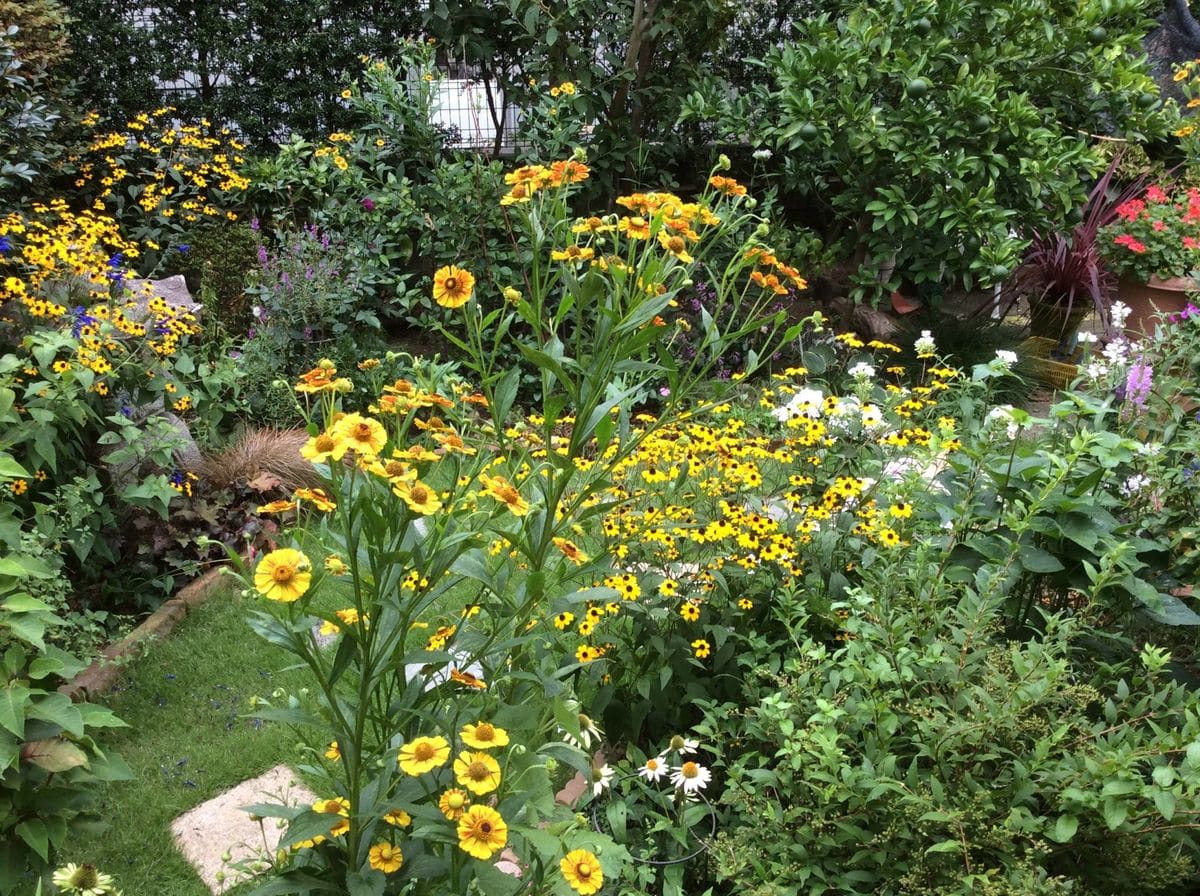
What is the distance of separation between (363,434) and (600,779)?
0.91m

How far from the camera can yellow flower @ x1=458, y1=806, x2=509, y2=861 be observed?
1.18 metres

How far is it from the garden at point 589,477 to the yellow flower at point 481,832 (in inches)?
0.4

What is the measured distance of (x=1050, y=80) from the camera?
5152mm

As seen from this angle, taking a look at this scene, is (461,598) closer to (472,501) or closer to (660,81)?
(472,501)

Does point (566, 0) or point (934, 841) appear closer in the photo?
point (934, 841)

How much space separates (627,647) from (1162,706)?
113cm

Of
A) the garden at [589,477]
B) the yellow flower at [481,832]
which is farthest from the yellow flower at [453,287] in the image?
the yellow flower at [481,832]

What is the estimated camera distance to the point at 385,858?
1.32 meters

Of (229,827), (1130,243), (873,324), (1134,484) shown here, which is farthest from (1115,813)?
(1130,243)

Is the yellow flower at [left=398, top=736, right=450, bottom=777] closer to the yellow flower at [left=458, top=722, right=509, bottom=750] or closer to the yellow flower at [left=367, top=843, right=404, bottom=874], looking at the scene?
the yellow flower at [left=458, top=722, right=509, bottom=750]

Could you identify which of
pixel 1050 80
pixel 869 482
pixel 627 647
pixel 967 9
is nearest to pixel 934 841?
pixel 627 647

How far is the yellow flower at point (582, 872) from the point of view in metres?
1.24

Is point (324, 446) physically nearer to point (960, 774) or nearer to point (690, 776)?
point (690, 776)

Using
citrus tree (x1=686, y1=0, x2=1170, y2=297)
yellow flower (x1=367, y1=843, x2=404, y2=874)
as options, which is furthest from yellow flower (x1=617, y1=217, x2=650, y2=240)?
citrus tree (x1=686, y1=0, x2=1170, y2=297)
